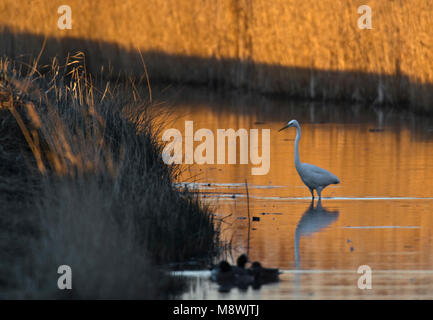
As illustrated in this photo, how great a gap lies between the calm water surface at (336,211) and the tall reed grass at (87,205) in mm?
465

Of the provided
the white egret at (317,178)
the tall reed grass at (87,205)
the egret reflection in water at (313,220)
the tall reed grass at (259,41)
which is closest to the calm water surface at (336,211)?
the egret reflection in water at (313,220)

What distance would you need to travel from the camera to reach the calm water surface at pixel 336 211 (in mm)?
8430

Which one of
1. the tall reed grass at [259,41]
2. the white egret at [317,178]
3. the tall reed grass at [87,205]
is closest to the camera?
the tall reed grass at [87,205]

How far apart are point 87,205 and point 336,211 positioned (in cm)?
368

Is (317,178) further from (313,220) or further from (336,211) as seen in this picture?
(313,220)

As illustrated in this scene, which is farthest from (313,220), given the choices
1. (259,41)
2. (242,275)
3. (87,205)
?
(259,41)

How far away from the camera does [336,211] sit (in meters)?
11.7

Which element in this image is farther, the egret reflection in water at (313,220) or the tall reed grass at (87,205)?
the egret reflection in water at (313,220)

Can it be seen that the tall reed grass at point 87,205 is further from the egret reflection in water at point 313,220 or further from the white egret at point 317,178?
the white egret at point 317,178

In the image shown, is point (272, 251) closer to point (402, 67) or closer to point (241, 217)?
point (241, 217)

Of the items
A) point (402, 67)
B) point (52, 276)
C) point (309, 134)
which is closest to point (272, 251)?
point (52, 276)

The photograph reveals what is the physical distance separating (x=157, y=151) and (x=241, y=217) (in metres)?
1.53
